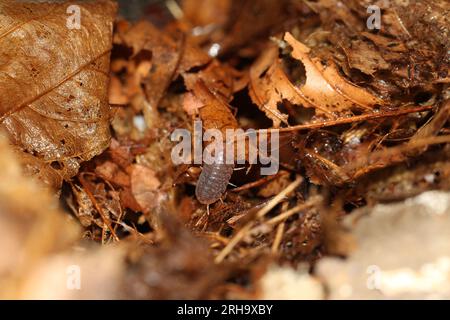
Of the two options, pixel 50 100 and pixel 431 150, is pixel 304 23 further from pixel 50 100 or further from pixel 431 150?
pixel 50 100

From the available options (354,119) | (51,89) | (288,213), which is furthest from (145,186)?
(354,119)

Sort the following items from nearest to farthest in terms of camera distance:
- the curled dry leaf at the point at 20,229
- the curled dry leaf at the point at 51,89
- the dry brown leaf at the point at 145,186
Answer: the curled dry leaf at the point at 20,229, the curled dry leaf at the point at 51,89, the dry brown leaf at the point at 145,186

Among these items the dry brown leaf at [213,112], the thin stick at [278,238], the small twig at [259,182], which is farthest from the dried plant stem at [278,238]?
the dry brown leaf at [213,112]

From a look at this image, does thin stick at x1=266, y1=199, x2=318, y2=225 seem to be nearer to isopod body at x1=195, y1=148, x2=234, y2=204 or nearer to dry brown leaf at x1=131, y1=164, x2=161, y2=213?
isopod body at x1=195, y1=148, x2=234, y2=204

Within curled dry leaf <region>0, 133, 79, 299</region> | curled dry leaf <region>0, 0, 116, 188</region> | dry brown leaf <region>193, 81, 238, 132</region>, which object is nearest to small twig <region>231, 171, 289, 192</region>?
dry brown leaf <region>193, 81, 238, 132</region>

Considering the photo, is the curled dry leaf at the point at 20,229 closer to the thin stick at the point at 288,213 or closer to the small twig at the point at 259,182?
the thin stick at the point at 288,213

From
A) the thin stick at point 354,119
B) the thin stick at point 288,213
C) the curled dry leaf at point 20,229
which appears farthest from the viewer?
the thin stick at point 354,119

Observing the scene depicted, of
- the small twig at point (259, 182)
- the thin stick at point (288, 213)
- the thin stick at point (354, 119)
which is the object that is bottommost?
the thin stick at point (288, 213)
